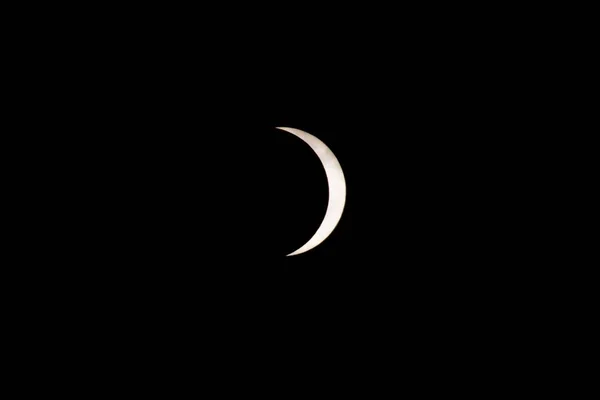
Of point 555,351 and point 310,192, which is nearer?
point 310,192

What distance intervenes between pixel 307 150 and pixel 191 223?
21.1 inches

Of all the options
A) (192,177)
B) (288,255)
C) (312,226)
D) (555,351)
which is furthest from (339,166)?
(555,351)

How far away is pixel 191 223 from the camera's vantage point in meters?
1.37

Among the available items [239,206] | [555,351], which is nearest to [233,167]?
[239,206]

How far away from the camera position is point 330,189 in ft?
4.35

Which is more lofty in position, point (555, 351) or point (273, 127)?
point (273, 127)

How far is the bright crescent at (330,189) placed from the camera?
1.29 m

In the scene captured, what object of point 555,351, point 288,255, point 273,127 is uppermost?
point 273,127

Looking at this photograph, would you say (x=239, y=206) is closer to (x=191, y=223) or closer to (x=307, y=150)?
(x=191, y=223)

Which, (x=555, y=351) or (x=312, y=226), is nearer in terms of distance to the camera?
(x=312, y=226)

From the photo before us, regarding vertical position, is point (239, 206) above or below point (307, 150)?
below

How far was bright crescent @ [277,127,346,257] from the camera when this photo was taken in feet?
4.24

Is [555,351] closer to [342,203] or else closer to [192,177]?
[342,203]

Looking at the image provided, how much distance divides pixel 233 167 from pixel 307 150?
0.98 ft
